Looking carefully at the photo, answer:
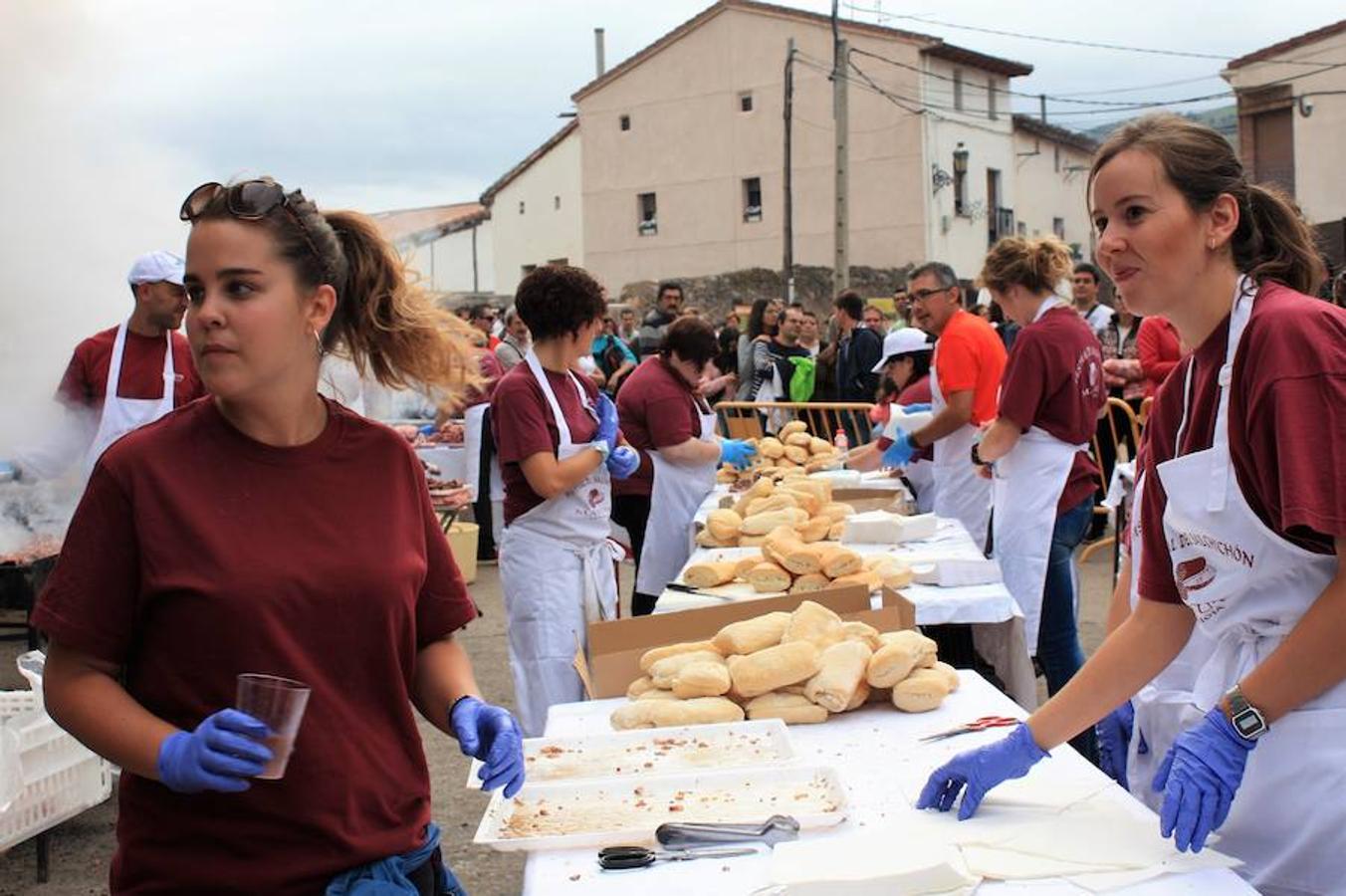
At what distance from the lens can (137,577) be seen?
1710 millimetres

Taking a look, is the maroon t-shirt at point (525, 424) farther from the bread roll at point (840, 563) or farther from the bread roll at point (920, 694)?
the bread roll at point (920, 694)

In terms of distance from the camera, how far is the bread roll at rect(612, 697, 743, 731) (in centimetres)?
261

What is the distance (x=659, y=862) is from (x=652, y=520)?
4.23 meters

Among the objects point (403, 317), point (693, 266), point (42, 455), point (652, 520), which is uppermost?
point (693, 266)

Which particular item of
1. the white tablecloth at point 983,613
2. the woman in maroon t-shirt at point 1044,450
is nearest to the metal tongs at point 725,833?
the white tablecloth at point 983,613

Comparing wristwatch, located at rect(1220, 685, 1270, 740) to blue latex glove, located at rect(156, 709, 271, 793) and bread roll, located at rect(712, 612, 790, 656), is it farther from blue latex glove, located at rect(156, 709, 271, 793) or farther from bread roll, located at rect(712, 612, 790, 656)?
blue latex glove, located at rect(156, 709, 271, 793)

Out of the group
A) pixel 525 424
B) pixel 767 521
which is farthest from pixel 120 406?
pixel 767 521

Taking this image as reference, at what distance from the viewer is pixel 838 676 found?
8.65ft

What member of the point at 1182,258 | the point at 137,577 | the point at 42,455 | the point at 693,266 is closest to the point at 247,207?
the point at 137,577

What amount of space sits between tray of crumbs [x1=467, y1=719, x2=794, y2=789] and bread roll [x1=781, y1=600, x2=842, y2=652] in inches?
12.1

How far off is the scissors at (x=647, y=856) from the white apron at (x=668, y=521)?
410cm

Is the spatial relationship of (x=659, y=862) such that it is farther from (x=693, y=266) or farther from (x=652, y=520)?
(x=693, y=266)

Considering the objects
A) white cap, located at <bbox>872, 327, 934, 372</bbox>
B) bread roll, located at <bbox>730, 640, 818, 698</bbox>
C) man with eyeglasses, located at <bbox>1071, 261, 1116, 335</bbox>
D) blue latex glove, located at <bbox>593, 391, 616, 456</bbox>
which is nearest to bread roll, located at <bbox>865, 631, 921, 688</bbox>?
bread roll, located at <bbox>730, 640, 818, 698</bbox>

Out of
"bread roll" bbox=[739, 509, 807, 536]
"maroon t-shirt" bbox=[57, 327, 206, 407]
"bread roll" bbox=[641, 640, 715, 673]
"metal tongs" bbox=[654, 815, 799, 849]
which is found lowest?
"metal tongs" bbox=[654, 815, 799, 849]
